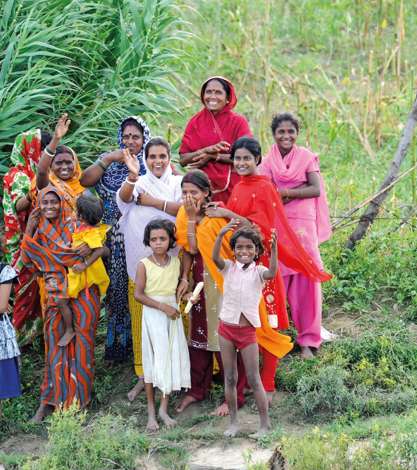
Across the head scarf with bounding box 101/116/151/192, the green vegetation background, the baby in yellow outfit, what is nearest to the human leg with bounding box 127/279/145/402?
the baby in yellow outfit

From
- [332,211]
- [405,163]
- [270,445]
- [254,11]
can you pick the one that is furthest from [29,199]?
[254,11]

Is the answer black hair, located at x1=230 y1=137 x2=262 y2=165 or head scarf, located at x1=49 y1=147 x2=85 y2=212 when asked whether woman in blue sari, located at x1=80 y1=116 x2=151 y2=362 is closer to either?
head scarf, located at x1=49 y1=147 x2=85 y2=212

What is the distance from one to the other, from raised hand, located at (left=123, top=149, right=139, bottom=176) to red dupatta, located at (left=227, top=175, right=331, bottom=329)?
0.61 m

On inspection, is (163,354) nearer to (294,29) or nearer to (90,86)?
(90,86)

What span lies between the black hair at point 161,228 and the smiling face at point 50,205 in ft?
2.01

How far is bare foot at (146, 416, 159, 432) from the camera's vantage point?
5.98 metres

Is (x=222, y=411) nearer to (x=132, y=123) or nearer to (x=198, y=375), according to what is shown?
(x=198, y=375)

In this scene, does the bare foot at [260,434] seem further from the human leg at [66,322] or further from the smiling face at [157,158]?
the smiling face at [157,158]

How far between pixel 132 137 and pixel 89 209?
564 millimetres

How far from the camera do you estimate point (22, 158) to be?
6523mm

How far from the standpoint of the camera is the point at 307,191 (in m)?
6.38

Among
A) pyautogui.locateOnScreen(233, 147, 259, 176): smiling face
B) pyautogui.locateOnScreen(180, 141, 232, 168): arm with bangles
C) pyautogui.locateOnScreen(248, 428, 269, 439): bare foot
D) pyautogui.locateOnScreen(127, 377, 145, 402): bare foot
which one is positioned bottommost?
pyautogui.locateOnScreen(248, 428, 269, 439): bare foot

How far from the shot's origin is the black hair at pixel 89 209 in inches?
241

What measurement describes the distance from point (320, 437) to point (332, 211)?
3597 millimetres
